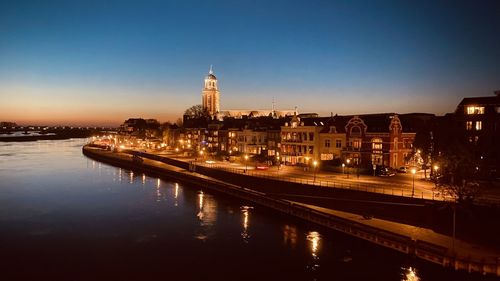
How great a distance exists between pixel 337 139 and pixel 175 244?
36.3m

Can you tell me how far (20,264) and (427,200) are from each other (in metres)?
30.0

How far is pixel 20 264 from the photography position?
1131 inches

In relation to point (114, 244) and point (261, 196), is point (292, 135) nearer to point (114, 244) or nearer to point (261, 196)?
point (261, 196)

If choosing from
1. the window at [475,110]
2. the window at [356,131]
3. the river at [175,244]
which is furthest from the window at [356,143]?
the river at [175,244]

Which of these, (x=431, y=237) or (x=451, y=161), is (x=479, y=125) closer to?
(x=451, y=161)

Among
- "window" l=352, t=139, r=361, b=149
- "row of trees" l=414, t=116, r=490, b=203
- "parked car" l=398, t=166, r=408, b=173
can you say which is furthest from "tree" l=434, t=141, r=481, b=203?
"window" l=352, t=139, r=361, b=149

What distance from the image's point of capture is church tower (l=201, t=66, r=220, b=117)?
565 feet

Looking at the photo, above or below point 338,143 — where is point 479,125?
above

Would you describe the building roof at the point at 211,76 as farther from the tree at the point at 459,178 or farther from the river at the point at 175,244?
the tree at the point at 459,178

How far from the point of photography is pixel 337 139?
62969 mm

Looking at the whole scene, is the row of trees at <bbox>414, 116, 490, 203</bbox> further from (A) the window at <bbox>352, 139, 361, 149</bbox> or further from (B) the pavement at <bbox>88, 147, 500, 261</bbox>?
(A) the window at <bbox>352, 139, 361, 149</bbox>

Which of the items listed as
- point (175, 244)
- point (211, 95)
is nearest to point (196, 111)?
point (211, 95)

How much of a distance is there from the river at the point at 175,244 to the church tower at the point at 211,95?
396 ft

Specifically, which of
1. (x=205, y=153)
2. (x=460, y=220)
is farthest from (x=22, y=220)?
(x=205, y=153)
